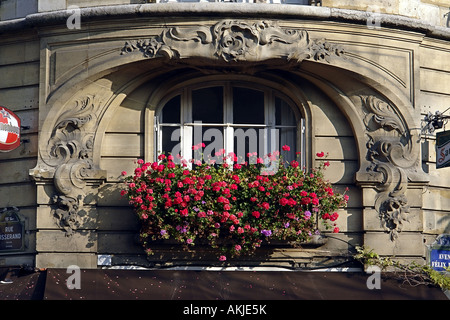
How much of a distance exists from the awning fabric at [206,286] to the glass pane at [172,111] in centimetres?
268

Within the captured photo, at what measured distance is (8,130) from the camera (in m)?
16.9

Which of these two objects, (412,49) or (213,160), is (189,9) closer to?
(213,160)

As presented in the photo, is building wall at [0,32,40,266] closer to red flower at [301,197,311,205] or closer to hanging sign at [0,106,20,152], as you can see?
hanging sign at [0,106,20,152]

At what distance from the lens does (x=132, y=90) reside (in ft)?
57.5

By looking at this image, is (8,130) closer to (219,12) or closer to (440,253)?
(219,12)

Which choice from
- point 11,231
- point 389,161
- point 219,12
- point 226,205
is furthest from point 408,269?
point 11,231

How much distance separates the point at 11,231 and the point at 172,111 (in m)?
3.41

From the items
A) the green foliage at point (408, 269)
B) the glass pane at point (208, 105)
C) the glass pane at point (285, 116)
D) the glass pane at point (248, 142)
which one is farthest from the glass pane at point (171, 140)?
the green foliage at point (408, 269)

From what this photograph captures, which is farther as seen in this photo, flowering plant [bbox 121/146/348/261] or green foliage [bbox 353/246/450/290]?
green foliage [bbox 353/246/450/290]

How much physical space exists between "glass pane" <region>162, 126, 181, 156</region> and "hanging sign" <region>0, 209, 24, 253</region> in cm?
273

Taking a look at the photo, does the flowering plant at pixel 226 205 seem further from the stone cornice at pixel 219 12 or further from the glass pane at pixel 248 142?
the stone cornice at pixel 219 12

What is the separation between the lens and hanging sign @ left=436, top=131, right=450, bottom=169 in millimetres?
17094

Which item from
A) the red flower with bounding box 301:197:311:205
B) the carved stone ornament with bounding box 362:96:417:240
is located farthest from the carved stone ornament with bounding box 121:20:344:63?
the red flower with bounding box 301:197:311:205

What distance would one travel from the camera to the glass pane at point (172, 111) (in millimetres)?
17812
